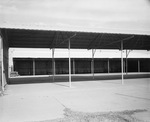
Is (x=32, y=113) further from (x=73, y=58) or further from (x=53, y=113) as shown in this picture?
(x=73, y=58)

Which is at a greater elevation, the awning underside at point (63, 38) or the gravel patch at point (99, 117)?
the awning underside at point (63, 38)

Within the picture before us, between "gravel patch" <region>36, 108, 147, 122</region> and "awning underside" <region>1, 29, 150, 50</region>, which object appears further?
"awning underside" <region>1, 29, 150, 50</region>

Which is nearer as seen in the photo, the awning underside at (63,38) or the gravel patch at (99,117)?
the gravel patch at (99,117)

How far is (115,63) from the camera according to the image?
36.2 m

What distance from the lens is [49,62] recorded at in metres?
31.9

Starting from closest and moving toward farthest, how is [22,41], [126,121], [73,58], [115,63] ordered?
[126,121] < [22,41] < [73,58] < [115,63]

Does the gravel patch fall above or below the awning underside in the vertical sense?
below

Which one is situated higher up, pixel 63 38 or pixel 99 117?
pixel 63 38

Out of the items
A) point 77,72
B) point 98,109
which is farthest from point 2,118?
point 77,72

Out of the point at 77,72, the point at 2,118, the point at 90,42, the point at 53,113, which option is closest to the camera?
the point at 2,118

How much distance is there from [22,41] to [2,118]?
490 inches

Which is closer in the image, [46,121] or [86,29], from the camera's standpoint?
[46,121]

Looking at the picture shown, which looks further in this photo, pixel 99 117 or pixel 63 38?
pixel 63 38

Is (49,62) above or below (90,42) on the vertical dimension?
below
